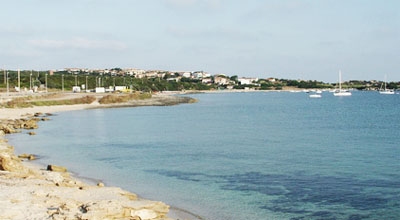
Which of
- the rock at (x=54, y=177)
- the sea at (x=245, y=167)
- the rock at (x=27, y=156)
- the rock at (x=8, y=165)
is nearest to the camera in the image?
the sea at (x=245, y=167)

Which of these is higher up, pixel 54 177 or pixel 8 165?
pixel 8 165

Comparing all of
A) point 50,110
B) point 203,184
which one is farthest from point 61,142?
point 50,110

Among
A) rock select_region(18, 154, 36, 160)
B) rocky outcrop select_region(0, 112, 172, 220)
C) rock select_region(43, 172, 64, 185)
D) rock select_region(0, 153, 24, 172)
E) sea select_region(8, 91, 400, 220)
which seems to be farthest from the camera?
rock select_region(18, 154, 36, 160)

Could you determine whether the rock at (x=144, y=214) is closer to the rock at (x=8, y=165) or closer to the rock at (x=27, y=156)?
the rock at (x=8, y=165)

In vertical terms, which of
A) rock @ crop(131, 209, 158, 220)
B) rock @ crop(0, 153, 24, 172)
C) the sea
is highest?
rock @ crop(0, 153, 24, 172)

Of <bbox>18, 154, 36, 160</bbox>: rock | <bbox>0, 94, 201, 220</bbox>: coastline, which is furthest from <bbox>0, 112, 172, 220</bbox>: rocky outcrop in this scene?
<bbox>18, 154, 36, 160</bbox>: rock

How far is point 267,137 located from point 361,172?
687 inches

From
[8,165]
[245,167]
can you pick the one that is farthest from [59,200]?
[245,167]

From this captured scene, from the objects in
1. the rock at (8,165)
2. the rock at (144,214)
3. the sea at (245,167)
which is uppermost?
the rock at (8,165)

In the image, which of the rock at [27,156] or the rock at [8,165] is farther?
the rock at [27,156]

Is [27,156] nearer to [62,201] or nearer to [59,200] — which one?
[59,200]

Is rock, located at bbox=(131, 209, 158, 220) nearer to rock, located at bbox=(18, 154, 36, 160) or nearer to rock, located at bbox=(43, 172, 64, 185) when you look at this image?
Result: rock, located at bbox=(43, 172, 64, 185)

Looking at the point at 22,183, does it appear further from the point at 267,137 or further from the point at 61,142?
the point at 267,137

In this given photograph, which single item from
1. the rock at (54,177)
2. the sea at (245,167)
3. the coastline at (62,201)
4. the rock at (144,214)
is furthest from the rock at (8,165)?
the rock at (144,214)
